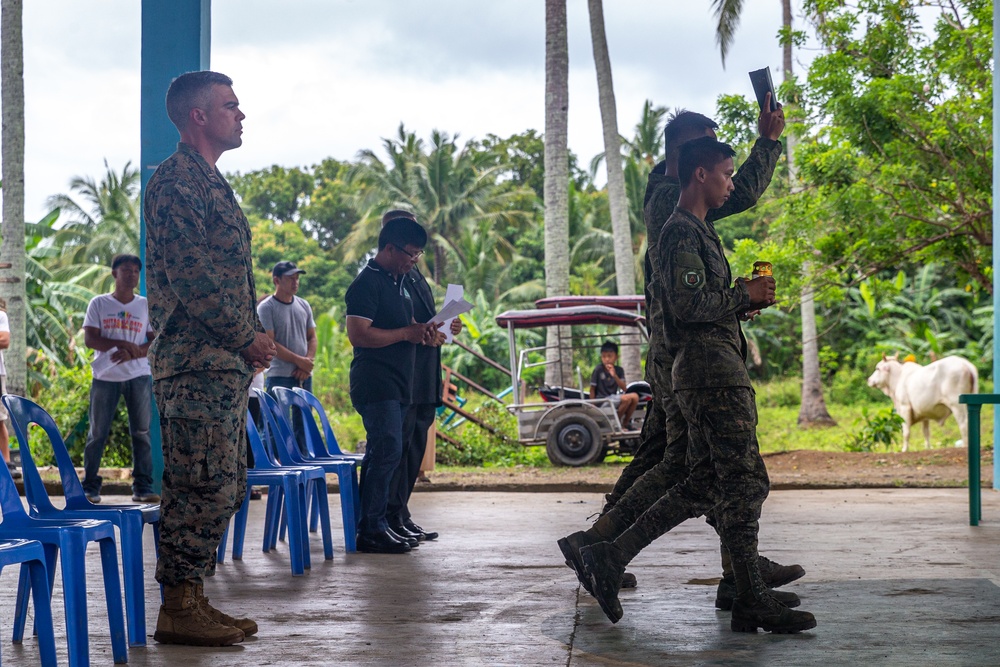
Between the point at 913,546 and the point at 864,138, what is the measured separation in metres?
8.01

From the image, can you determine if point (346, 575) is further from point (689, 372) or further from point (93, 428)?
point (93, 428)

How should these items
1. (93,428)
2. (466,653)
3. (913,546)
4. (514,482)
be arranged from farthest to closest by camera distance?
(514,482) → (93,428) → (913,546) → (466,653)

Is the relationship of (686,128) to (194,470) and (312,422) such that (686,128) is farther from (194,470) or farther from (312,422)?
(312,422)

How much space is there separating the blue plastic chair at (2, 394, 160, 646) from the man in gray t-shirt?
475 cm

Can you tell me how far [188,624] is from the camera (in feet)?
14.5

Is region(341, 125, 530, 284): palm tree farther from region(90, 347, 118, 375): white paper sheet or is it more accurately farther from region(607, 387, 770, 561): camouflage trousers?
region(607, 387, 770, 561): camouflage trousers

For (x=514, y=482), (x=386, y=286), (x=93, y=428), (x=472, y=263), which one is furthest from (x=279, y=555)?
(x=472, y=263)

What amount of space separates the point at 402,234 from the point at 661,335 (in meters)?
2.35

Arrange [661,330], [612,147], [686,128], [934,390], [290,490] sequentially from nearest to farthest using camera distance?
1. [661,330]
2. [686,128]
3. [290,490]
4. [934,390]
5. [612,147]

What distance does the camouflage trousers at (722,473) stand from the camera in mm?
4480

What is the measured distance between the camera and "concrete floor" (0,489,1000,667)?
422cm

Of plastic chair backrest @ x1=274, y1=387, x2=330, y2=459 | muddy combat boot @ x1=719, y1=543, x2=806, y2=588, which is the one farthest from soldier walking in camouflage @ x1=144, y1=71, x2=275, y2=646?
plastic chair backrest @ x1=274, y1=387, x2=330, y2=459

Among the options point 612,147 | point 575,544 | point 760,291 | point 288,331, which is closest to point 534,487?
point 288,331

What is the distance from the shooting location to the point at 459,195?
37.6 meters
